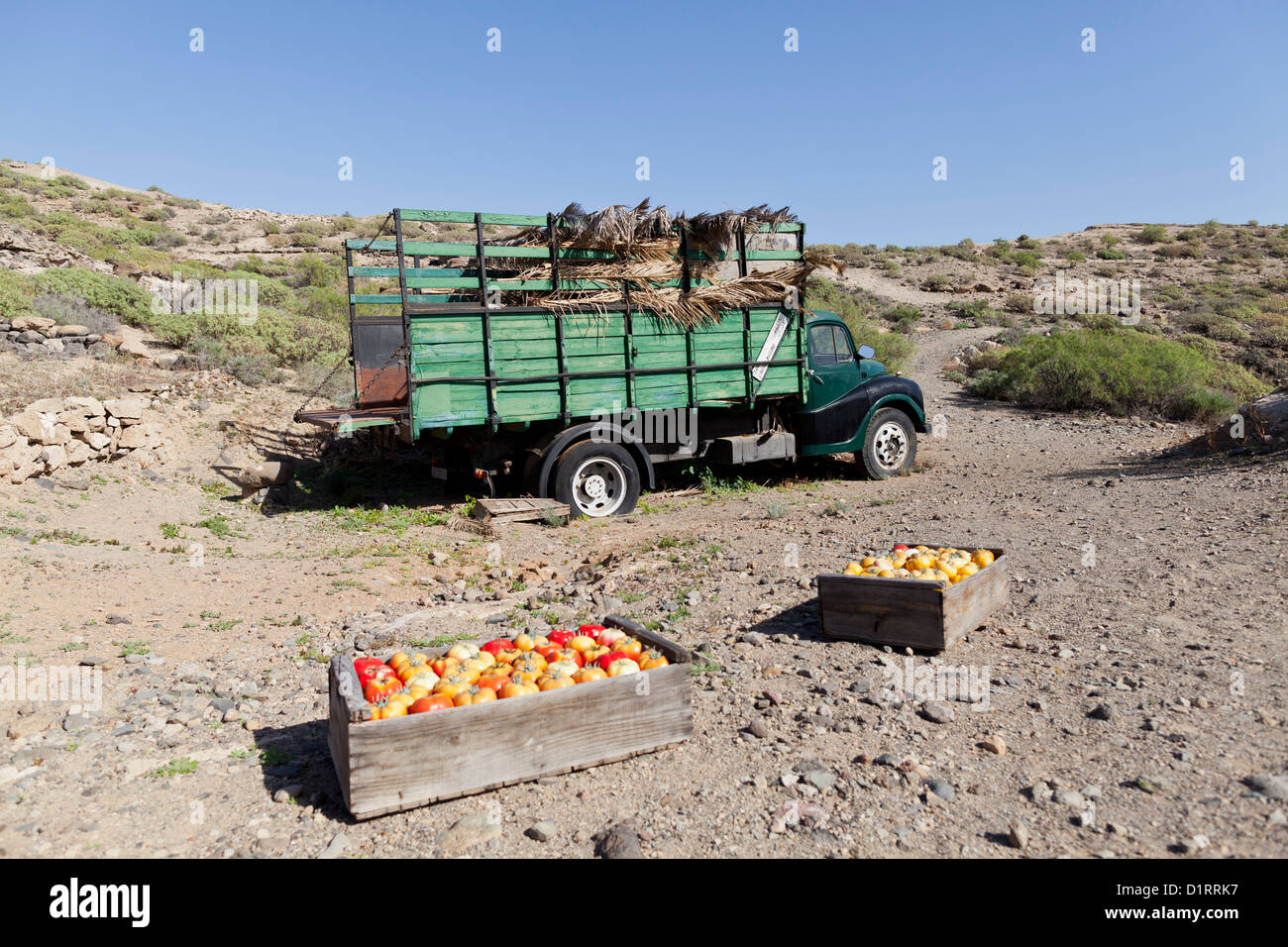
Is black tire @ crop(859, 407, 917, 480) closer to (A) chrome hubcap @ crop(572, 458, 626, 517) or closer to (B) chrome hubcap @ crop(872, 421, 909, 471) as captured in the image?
(B) chrome hubcap @ crop(872, 421, 909, 471)

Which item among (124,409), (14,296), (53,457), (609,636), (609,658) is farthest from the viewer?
(14,296)

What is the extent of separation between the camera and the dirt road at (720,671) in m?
3.09

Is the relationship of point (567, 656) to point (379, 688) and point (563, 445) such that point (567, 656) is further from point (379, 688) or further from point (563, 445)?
point (563, 445)

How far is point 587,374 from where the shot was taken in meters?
9.25

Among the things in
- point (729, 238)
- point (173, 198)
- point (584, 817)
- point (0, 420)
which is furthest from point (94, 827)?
point (173, 198)

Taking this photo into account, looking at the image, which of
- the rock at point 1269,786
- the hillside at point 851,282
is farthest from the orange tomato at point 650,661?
the hillside at point 851,282

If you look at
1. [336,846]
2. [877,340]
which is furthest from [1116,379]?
[336,846]

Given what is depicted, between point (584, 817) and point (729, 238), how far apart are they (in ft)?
26.4

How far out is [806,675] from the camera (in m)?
4.46

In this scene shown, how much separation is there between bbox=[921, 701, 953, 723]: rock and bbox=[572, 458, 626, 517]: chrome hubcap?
222 inches

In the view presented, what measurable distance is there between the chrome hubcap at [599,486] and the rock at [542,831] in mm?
6181

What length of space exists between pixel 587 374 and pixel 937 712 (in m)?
6.12

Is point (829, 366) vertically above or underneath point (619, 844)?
above

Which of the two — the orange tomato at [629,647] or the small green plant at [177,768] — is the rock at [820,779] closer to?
the orange tomato at [629,647]
